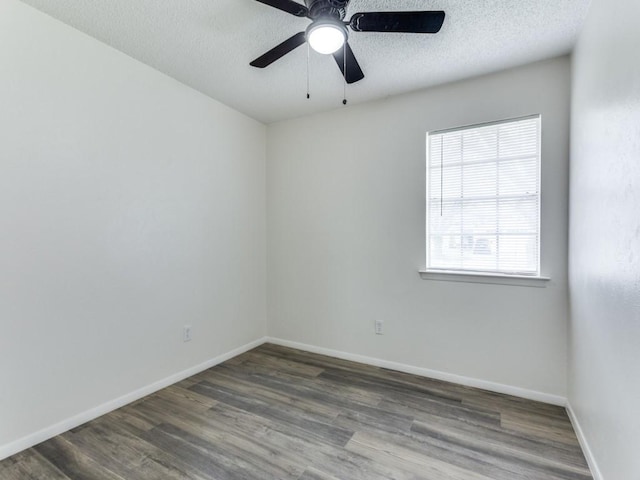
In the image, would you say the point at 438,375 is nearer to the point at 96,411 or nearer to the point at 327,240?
the point at 327,240

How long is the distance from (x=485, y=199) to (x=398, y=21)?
1622mm

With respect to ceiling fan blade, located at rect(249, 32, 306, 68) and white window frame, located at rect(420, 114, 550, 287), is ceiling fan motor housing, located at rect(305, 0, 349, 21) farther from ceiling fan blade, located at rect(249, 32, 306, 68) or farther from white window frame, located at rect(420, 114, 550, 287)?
white window frame, located at rect(420, 114, 550, 287)

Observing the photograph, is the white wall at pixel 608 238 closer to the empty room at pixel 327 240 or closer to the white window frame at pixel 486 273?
the empty room at pixel 327 240

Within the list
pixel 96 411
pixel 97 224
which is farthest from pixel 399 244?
pixel 96 411

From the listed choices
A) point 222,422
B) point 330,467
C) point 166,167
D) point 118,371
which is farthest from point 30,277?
point 330,467

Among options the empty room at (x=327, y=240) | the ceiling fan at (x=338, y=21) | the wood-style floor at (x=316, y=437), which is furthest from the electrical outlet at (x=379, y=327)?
the ceiling fan at (x=338, y=21)

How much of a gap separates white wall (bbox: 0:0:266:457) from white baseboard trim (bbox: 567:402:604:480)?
285 centimetres

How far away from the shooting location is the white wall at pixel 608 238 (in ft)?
3.92

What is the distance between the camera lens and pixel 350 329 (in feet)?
10.4

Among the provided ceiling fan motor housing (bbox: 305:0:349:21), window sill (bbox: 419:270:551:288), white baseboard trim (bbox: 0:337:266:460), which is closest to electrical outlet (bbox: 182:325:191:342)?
white baseboard trim (bbox: 0:337:266:460)

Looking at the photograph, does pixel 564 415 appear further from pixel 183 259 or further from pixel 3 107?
pixel 3 107

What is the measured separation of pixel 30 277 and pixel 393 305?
2677mm

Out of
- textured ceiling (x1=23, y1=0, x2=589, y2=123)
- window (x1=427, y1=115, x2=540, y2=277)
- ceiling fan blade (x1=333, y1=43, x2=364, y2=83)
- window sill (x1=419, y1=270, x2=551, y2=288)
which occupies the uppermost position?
textured ceiling (x1=23, y1=0, x2=589, y2=123)

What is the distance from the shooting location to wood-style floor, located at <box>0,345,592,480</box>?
1.65 metres
